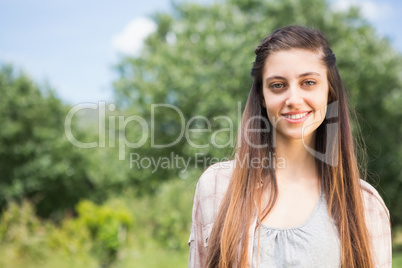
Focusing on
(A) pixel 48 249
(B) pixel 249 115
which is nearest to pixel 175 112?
(A) pixel 48 249

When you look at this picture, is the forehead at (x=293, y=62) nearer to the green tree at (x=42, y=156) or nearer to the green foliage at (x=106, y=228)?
the green foliage at (x=106, y=228)

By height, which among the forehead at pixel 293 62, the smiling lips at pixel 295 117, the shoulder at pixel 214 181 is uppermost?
the forehead at pixel 293 62

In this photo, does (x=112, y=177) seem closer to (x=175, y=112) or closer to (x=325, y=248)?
(x=175, y=112)

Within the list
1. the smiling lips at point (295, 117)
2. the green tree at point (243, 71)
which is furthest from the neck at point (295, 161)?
the green tree at point (243, 71)

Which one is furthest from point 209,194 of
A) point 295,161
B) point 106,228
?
point 106,228

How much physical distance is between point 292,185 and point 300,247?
281mm

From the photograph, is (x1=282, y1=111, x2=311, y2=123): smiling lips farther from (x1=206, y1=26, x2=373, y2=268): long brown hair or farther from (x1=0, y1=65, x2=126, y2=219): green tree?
(x1=0, y1=65, x2=126, y2=219): green tree

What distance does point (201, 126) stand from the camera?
1236 centimetres

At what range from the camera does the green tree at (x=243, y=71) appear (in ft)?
41.7

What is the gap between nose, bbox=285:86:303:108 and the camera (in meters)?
1.64

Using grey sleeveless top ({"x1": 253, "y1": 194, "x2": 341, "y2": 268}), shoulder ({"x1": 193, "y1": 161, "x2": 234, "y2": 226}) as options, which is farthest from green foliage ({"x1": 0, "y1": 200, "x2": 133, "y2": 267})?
grey sleeveless top ({"x1": 253, "y1": 194, "x2": 341, "y2": 268})

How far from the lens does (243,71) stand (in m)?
12.2

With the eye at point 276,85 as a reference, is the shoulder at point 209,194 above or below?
below

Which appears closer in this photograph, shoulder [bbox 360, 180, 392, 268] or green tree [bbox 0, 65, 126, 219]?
shoulder [bbox 360, 180, 392, 268]
